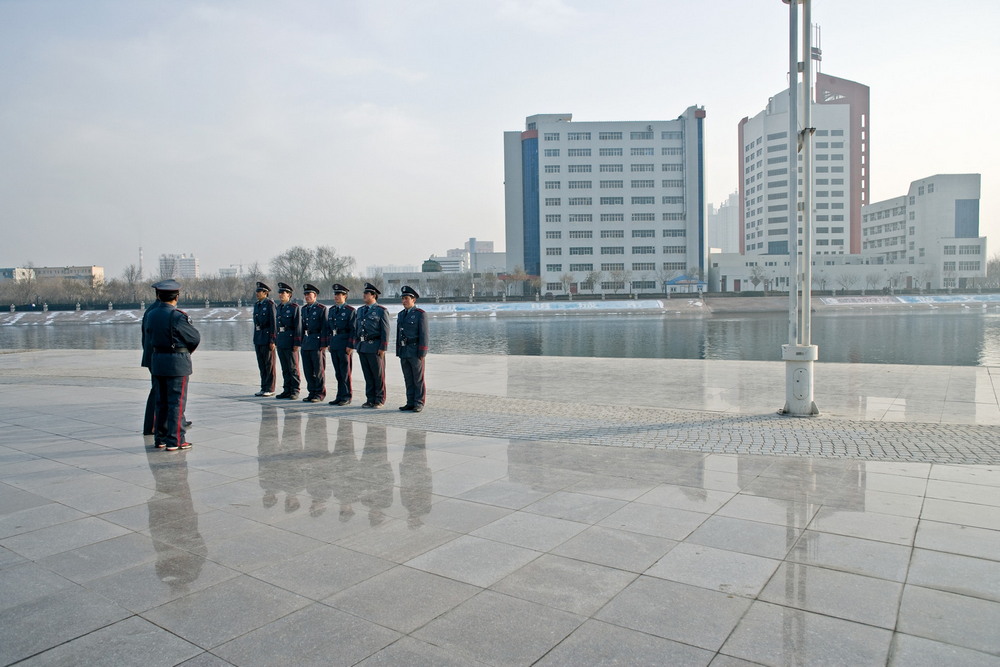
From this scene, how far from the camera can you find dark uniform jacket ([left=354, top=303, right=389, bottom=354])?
981 centimetres

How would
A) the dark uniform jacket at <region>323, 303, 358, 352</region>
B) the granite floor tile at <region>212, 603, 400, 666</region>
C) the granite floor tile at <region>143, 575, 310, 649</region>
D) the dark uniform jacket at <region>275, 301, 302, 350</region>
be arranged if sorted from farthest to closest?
1. the dark uniform jacket at <region>275, 301, 302, 350</region>
2. the dark uniform jacket at <region>323, 303, 358, 352</region>
3. the granite floor tile at <region>143, 575, 310, 649</region>
4. the granite floor tile at <region>212, 603, 400, 666</region>

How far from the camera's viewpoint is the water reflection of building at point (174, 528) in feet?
12.4

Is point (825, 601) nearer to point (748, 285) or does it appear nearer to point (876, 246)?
point (748, 285)

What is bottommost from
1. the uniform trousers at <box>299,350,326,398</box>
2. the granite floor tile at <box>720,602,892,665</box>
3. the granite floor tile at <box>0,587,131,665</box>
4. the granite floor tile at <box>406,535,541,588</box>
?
the granite floor tile at <box>720,602,892,665</box>

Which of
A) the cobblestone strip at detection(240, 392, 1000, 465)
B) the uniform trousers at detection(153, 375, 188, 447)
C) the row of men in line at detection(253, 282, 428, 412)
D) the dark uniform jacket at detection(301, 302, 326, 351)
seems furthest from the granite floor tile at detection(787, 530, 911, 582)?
the dark uniform jacket at detection(301, 302, 326, 351)

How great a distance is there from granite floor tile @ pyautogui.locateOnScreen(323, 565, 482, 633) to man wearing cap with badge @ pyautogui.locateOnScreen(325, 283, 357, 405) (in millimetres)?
6762

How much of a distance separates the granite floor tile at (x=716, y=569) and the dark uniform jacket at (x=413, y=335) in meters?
5.91

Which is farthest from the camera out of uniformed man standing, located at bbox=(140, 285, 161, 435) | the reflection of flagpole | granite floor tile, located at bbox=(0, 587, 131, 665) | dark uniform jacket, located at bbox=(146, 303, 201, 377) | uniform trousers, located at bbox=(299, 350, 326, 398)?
uniform trousers, located at bbox=(299, 350, 326, 398)

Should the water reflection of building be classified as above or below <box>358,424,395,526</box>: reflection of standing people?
above

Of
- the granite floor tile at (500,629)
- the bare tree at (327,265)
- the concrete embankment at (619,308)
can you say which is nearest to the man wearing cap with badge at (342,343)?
the granite floor tile at (500,629)

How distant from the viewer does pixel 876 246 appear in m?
124

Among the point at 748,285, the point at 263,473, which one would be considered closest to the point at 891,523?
the point at 263,473

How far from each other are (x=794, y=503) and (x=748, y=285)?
10297cm

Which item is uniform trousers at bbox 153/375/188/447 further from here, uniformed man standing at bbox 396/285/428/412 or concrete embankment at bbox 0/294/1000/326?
concrete embankment at bbox 0/294/1000/326
